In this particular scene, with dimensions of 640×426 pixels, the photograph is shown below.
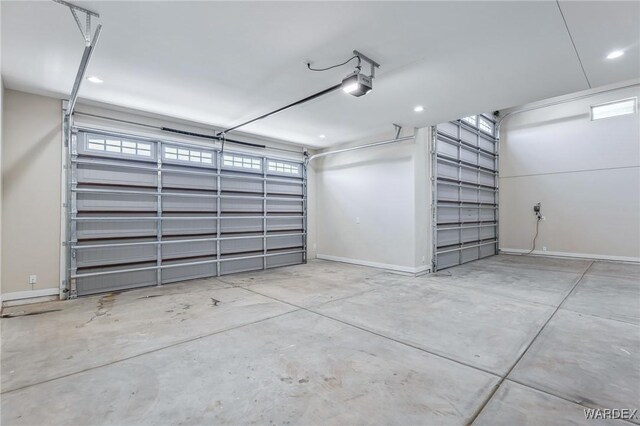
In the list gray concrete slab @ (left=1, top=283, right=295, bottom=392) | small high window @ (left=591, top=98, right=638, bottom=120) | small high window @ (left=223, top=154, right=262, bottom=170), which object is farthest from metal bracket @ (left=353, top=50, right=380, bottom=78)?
small high window @ (left=591, top=98, right=638, bottom=120)

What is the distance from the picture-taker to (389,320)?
347 cm

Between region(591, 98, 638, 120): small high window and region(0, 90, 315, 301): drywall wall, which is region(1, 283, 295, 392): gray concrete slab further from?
region(591, 98, 638, 120): small high window

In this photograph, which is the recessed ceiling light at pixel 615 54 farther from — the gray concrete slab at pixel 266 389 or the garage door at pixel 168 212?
the garage door at pixel 168 212

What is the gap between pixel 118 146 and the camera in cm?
489

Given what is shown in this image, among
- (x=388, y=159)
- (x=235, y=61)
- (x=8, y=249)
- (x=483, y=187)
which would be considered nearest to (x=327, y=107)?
(x=235, y=61)

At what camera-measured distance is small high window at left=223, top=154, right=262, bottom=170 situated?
6.24 metres

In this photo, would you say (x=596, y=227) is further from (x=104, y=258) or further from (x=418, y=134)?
(x=104, y=258)

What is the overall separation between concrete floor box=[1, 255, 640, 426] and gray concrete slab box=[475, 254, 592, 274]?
7.27ft

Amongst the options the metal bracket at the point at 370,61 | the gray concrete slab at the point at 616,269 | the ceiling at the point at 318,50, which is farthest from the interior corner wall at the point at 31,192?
the gray concrete slab at the point at 616,269

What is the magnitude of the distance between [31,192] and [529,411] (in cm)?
614

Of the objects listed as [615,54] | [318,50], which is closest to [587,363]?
[615,54]

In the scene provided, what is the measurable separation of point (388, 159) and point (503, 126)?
5.73 meters

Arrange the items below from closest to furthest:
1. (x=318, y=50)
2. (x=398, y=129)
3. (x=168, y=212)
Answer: (x=318, y=50) < (x=168, y=212) < (x=398, y=129)

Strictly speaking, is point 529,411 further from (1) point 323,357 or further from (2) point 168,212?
(2) point 168,212
